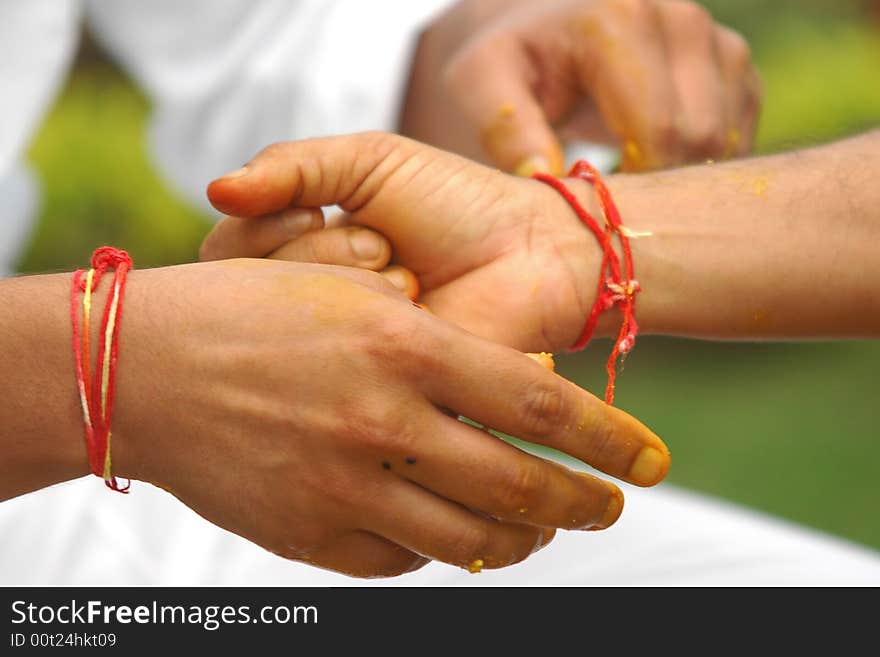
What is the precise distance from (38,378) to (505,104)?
0.86 meters

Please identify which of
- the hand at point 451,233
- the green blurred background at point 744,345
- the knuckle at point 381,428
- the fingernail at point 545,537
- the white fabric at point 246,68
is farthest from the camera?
the green blurred background at point 744,345

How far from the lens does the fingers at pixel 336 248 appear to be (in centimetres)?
140

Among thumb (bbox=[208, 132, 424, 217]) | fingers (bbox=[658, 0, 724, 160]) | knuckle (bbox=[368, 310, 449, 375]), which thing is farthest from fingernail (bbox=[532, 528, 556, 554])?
fingers (bbox=[658, 0, 724, 160])

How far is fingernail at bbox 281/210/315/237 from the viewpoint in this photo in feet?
4.58

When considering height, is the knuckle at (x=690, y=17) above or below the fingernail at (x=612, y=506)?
above

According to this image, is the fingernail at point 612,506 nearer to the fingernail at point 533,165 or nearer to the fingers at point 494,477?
the fingers at point 494,477

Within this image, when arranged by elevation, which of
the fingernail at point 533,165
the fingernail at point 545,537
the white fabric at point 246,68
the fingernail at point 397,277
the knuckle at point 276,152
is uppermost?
the white fabric at point 246,68

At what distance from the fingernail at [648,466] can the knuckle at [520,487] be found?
116 mm

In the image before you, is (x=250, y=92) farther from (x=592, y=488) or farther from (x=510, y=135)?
(x=592, y=488)

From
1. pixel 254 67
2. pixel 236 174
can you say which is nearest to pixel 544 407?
pixel 236 174

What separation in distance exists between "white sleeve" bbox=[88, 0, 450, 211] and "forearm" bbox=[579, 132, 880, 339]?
63cm

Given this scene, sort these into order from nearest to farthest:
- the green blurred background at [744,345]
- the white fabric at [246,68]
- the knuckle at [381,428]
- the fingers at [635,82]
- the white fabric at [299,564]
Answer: the knuckle at [381,428], the white fabric at [299,564], the fingers at [635,82], the white fabric at [246,68], the green blurred background at [744,345]

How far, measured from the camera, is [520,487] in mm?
1142

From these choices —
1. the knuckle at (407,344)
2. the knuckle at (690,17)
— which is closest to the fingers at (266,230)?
the knuckle at (407,344)
